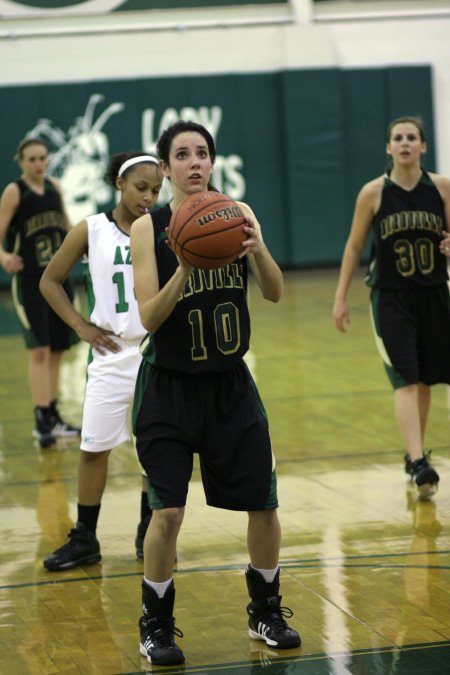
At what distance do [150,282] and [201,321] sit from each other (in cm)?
21

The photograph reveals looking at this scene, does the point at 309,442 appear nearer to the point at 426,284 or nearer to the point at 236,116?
the point at 426,284

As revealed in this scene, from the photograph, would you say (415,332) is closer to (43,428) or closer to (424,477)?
(424,477)

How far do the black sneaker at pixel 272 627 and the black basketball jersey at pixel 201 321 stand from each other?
2.85ft

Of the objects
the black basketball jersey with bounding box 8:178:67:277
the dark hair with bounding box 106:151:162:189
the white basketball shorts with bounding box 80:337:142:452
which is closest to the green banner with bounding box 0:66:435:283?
the black basketball jersey with bounding box 8:178:67:277

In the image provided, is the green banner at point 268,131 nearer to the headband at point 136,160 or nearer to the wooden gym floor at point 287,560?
the wooden gym floor at point 287,560

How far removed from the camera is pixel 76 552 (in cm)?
524

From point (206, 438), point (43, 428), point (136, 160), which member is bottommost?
point (43, 428)

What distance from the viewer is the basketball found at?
3.67m

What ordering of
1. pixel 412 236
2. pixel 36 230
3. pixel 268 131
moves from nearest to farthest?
pixel 412 236, pixel 36 230, pixel 268 131

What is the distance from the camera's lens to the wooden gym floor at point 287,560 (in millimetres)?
4090

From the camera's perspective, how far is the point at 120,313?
5.21 metres

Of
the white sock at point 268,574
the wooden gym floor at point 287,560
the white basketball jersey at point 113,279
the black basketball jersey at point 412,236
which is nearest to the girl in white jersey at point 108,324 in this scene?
the white basketball jersey at point 113,279

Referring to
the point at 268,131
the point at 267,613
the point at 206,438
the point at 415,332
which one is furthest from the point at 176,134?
the point at 268,131

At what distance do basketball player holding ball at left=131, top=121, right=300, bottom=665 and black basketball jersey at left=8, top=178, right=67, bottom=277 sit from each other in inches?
158
